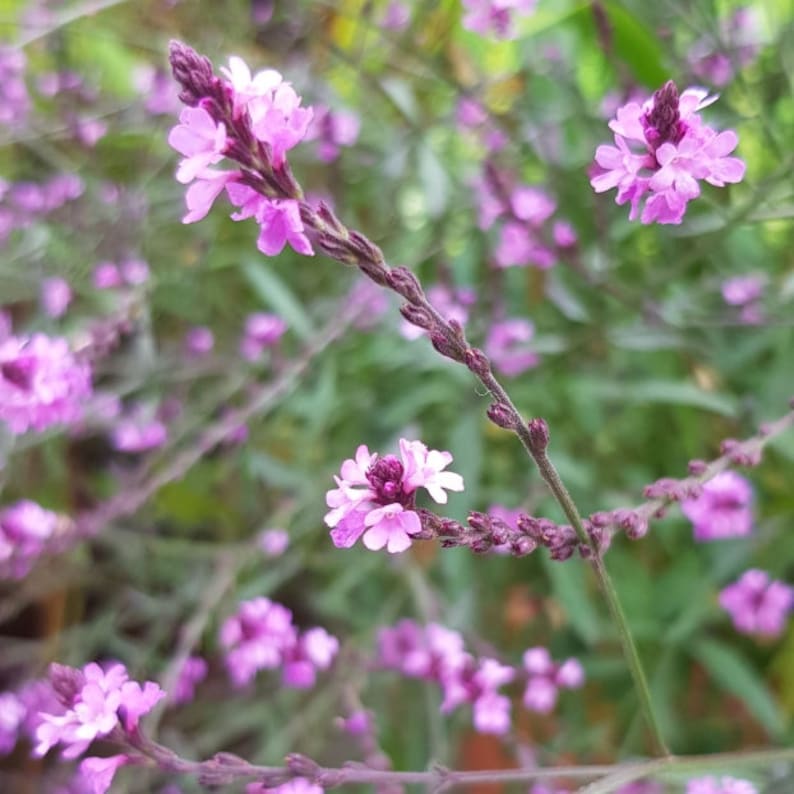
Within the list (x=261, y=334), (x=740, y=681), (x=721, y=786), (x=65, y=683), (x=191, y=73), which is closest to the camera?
(x=191, y=73)

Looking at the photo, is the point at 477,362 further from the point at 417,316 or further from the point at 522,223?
the point at 522,223

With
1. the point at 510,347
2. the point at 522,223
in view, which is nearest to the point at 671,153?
the point at 522,223

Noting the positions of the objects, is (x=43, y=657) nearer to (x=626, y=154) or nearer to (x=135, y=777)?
(x=135, y=777)

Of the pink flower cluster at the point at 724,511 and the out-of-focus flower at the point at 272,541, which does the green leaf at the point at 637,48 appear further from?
the out-of-focus flower at the point at 272,541

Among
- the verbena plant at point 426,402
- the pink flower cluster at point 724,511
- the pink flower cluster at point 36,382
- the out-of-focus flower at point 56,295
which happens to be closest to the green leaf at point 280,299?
the verbena plant at point 426,402

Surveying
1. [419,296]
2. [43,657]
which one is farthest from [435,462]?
[43,657]

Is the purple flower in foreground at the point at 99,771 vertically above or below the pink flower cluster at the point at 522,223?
below
